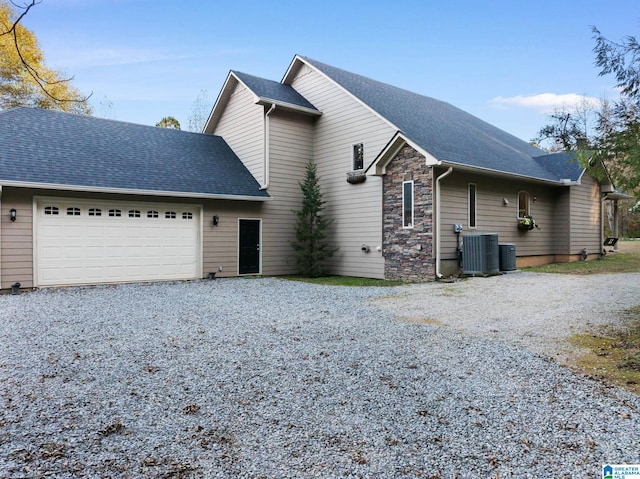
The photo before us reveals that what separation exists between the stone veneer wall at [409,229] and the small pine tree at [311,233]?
7.01 ft

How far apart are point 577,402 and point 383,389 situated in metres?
1.49

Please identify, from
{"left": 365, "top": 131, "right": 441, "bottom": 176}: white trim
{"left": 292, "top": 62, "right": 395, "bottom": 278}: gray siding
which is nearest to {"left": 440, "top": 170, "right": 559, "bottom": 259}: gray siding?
{"left": 365, "top": 131, "right": 441, "bottom": 176}: white trim

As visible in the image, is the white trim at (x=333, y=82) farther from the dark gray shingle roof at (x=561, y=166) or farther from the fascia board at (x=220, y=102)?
the dark gray shingle roof at (x=561, y=166)

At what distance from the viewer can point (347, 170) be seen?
43.9 feet

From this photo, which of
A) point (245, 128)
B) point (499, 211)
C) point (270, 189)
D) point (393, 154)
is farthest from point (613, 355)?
point (245, 128)

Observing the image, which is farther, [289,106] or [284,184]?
[284,184]

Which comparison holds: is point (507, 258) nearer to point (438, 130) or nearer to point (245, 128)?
point (438, 130)

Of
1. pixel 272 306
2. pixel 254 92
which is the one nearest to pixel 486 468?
pixel 272 306

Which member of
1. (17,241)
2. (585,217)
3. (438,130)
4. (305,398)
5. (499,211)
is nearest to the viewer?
(305,398)

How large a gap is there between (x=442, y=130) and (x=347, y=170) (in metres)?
3.45

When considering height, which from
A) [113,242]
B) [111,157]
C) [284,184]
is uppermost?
[111,157]

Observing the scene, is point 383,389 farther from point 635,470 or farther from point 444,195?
point 444,195

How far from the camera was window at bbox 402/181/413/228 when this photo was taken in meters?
11.6

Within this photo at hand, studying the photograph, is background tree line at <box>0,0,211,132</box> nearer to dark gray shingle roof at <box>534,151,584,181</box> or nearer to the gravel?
the gravel
